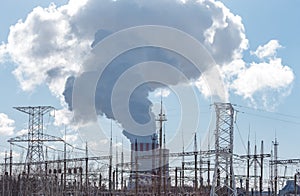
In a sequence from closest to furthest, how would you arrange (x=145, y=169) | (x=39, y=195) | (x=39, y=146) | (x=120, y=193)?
1. (x=39, y=146)
2. (x=39, y=195)
3. (x=120, y=193)
4. (x=145, y=169)

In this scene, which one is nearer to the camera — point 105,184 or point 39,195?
point 39,195

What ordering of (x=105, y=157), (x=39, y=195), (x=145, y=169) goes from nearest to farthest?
(x=39, y=195) < (x=105, y=157) < (x=145, y=169)

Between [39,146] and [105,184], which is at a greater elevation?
[39,146]

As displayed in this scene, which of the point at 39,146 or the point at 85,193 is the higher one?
the point at 39,146

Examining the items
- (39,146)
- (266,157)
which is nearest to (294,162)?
(266,157)

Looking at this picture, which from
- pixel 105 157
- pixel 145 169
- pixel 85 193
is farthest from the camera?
pixel 145 169

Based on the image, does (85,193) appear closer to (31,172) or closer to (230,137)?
(31,172)

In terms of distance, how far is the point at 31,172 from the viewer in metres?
51.5

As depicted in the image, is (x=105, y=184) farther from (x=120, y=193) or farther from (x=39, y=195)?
(x=39, y=195)

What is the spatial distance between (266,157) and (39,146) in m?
23.2

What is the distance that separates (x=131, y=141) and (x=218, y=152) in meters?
38.8

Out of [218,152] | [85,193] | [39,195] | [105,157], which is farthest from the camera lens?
[105,157]

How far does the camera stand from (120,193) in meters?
55.8

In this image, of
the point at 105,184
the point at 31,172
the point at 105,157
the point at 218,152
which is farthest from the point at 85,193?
the point at 218,152
